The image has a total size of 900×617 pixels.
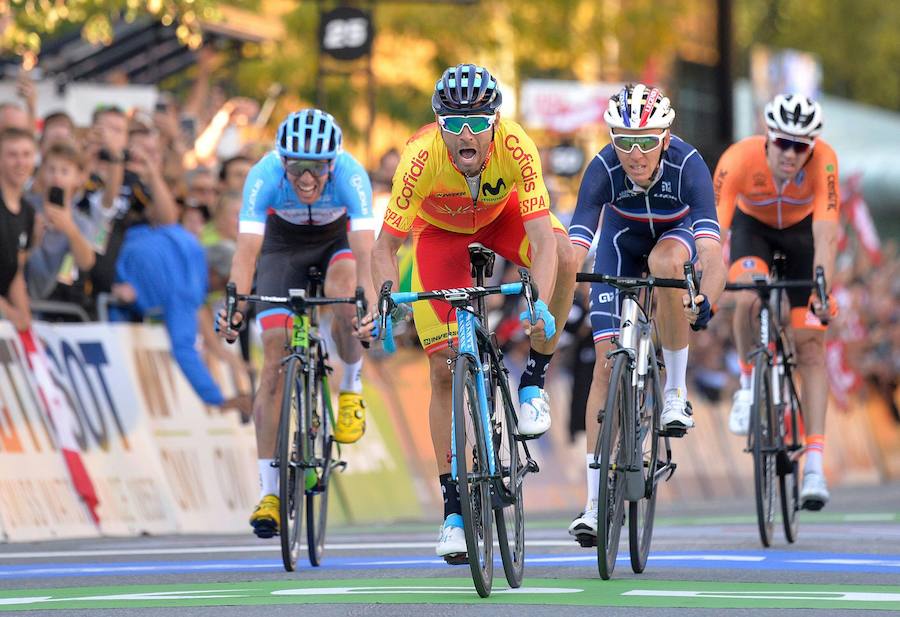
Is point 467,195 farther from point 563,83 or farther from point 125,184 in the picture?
point 563,83

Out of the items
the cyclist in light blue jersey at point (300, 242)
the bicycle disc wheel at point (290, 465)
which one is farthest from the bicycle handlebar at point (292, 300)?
the bicycle disc wheel at point (290, 465)

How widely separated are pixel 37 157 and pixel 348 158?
161 inches

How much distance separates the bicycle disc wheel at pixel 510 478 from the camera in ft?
30.3

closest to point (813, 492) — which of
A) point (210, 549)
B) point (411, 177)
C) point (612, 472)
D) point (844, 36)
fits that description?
point (612, 472)

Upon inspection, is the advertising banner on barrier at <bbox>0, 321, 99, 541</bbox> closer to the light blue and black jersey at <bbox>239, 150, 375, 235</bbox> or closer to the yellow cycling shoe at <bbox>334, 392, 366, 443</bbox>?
the yellow cycling shoe at <bbox>334, 392, 366, 443</bbox>

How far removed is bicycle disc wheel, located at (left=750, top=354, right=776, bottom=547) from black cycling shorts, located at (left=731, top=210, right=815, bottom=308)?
926 mm

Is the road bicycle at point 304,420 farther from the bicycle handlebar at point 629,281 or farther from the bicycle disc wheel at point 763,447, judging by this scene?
the bicycle disc wheel at point 763,447

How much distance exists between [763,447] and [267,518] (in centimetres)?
320

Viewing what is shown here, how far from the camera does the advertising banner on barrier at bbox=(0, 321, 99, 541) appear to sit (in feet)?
42.8

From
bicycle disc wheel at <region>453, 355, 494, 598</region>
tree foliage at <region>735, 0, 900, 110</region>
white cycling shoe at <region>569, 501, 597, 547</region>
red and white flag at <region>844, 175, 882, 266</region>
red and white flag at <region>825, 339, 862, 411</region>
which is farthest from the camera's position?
tree foliage at <region>735, 0, 900, 110</region>

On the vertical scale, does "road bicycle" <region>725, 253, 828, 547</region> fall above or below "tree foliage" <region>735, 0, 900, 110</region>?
below

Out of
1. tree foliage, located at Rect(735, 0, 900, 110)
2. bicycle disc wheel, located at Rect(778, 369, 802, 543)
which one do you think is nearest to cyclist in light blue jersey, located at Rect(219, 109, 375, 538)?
bicycle disc wheel, located at Rect(778, 369, 802, 543)

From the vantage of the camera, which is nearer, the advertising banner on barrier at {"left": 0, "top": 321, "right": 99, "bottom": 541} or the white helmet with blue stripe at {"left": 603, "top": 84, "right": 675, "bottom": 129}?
the white helmet with blue stripe at {"left": 603, "top": 84, "right": 675, "bottom": 129}

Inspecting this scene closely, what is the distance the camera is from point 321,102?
20922mm
